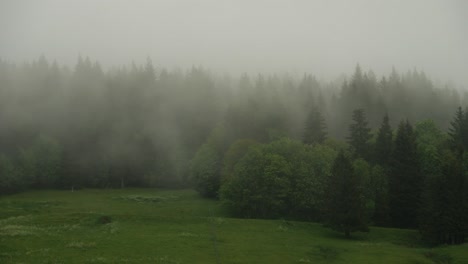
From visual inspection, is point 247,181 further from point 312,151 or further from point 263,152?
point 312,151

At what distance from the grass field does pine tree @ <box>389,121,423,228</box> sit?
32.3 feet

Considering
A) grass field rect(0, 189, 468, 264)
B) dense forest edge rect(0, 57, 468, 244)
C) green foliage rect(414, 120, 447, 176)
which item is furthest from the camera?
green foliage rect(414, 120, 447, 176)

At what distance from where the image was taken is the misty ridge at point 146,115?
12000 centimetres

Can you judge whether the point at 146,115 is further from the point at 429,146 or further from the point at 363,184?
the point at 429,146

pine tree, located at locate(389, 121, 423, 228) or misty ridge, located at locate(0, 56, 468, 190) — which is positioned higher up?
misty ridge, located at locate(0, 56, 468, 190)

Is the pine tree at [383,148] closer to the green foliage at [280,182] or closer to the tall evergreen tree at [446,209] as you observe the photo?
the green foliage at [280,182]

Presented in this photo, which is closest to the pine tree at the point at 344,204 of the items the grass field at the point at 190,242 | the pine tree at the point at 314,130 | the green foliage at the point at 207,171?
the grass field at the point at 190,242

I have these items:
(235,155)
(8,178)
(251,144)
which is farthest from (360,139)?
(8,178)

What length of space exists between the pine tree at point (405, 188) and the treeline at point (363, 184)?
0.55 feet

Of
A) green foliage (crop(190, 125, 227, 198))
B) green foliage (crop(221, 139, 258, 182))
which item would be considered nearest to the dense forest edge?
green foliage (crop(221, 139, 258, 182))

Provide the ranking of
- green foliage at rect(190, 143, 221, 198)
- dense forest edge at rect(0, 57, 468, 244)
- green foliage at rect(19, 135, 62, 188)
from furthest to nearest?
1. green foliage at rect(19, 135, 62, 188)
2. green foliage at rect(190, 143, 221, 198)
3. dense forest edge at rect(0, 57, 468, 244)

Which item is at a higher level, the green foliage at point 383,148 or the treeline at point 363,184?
the green foliage at point 383,148

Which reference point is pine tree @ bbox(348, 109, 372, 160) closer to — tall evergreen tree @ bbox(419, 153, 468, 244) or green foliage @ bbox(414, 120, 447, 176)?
green foliage @ bbox(414, 120, 447, 176)

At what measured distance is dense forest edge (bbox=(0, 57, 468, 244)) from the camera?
6969 centimetres
